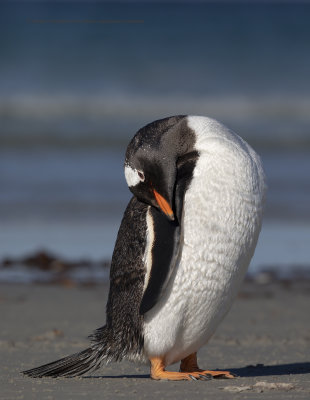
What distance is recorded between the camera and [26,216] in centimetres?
→ 1070

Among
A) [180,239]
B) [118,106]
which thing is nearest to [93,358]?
[180,239]

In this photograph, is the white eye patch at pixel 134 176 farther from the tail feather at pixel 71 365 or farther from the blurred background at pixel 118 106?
the blurred background at pixel 118 106

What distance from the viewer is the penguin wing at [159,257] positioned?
4027 mm

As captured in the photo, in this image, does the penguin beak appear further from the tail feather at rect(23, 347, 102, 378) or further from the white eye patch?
the tail feather at rect(23, 347, 102, 378)

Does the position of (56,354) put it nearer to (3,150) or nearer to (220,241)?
(220,241)

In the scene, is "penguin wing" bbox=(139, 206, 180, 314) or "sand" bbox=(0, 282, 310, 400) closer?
"sand" bbox=(0, 282, 310, 400)

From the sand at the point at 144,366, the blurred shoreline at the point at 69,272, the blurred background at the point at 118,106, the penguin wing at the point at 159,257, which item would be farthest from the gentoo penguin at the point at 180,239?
the blurred shoreline at the point at 69,272

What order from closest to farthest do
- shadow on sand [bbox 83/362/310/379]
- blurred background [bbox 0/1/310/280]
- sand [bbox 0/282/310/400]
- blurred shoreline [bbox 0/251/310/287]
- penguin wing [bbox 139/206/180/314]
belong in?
sand [bbox 0/282/310/400] → penguin wing [bbox 139/206/180/314] → shadow on sand [bbox 83/362/310/379] → blurred shoreline [bbox 0/251/310/287] → blurred background [bbox 0/1/310/280]

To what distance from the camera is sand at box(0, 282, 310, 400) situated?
12.8 feet

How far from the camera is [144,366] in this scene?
16.5 ft

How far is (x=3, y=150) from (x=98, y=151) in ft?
5.98

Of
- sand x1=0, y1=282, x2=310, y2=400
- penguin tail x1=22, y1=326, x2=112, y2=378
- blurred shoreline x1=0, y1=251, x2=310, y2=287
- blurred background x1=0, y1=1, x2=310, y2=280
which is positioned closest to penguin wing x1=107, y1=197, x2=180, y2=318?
penguin tail x1=22, y1=326, x2=112, y2=378

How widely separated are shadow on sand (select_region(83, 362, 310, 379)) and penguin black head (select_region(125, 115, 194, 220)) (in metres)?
0.96

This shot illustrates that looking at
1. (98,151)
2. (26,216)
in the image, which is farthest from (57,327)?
(98,151)
